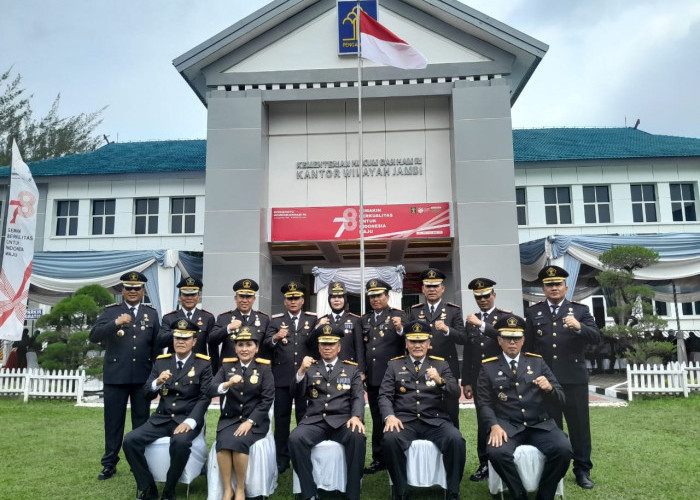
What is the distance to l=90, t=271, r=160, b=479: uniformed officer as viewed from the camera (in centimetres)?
542

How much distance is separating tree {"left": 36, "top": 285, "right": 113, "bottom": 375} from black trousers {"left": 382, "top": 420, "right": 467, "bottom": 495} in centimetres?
850

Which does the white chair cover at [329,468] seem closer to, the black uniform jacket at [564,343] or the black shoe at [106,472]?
the black shoe at [106,472]

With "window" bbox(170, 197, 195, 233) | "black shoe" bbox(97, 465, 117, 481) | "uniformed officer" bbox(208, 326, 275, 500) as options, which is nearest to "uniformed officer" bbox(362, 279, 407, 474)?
"uniformed officer" bbox(208, 326, 275, 500)

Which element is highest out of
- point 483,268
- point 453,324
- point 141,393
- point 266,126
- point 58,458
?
point 266,126

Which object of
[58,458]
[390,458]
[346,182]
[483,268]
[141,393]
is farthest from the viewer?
[346,182]

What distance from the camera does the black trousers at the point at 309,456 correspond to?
4383mm

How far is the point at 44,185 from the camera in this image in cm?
1902

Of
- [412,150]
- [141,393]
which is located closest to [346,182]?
[412,150]

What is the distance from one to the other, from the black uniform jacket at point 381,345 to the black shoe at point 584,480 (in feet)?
6.42

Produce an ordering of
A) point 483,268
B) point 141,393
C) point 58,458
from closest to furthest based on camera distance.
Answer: point 141,393, point 58,458, point 483,268

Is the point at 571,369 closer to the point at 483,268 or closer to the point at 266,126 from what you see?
the point at 483,268

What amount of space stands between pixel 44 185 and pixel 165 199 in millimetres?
4429

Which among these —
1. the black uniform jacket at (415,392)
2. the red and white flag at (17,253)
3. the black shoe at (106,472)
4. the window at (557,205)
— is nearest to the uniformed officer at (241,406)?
the black uniform jacket at (415,392)

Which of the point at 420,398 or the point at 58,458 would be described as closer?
the point at 420,398
